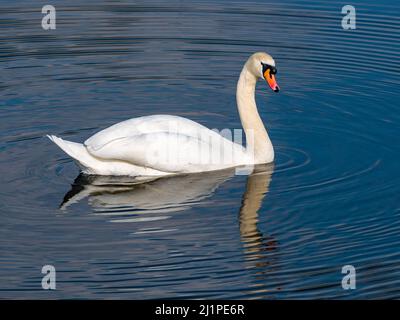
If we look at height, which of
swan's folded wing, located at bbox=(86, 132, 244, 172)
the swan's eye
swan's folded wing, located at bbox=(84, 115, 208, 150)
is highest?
the swan's eye

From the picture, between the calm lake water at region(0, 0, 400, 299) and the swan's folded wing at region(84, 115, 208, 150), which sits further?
the swan's folded wing at region(84, 115, 208, 150)

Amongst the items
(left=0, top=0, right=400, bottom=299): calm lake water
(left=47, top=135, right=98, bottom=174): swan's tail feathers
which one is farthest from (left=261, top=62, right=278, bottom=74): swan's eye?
(left=47, top=135, right=98, bottom=174): swan's tail feathers

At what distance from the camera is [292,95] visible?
665 inches

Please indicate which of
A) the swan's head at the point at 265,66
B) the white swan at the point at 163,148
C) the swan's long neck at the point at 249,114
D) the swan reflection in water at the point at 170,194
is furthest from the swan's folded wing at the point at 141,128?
the swan's head at the point at 265,66

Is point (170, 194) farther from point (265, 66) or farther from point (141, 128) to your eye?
point (265, 66)

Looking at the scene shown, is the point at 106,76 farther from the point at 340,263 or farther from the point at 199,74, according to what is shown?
the point at 340,263

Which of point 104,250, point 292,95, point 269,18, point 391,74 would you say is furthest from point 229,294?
point 269,18

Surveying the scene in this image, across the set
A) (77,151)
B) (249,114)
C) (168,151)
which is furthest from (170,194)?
(249,114)

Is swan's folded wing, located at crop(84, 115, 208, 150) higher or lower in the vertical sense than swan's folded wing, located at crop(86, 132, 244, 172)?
higher

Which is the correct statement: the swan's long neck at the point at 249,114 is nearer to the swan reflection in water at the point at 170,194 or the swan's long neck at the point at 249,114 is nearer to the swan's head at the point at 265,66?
the swan's head at the point at 265,66

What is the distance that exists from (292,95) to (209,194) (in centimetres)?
383

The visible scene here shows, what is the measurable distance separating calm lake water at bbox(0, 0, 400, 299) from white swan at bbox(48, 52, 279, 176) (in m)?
0.21

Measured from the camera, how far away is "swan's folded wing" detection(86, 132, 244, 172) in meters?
13.8

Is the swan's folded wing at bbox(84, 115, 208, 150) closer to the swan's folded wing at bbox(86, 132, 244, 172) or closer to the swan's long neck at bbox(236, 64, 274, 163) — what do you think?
the swan's folded wing at bbox(86, 132, 244, 172)
